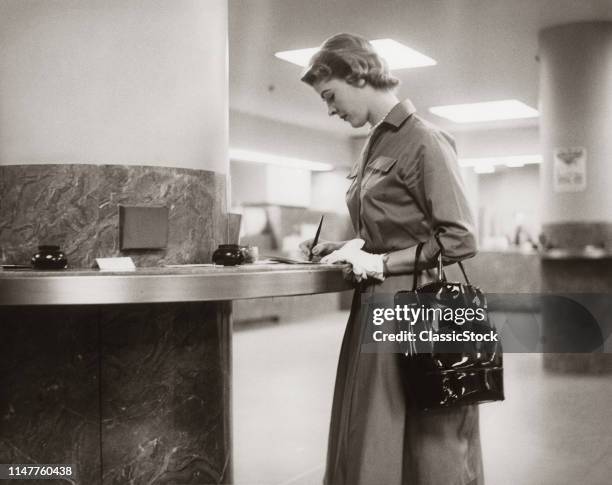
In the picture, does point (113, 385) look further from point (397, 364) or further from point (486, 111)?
point (486, 111)

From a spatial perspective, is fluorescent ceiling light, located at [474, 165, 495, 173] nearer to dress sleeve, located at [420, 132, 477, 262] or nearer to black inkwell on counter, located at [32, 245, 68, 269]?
dress sleeve, located at [420, 132, 477, 262]

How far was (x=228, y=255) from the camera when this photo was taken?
2.04m

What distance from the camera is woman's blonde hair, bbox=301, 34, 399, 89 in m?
2.05

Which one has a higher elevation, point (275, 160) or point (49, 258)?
point (275, 160)

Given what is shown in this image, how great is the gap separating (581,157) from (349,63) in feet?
15.9

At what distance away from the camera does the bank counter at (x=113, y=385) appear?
1898mm

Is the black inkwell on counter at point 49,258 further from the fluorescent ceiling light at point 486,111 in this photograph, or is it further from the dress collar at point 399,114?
the fluorescent ceiling light at point 486,111

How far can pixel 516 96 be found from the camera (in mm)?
9641

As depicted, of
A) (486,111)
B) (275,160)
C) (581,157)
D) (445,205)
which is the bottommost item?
(445,205)

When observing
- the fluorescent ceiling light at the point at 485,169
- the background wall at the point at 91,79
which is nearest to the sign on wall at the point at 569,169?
the background wall at the point at 91,79

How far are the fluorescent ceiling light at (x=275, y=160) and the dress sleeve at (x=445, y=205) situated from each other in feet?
29.2

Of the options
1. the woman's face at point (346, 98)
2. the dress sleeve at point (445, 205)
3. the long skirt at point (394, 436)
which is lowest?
the long skirt at point (394, 436)

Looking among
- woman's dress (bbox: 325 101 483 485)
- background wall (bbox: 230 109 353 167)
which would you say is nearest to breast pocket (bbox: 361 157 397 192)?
woman's dress (bbox: 325 101 483 485)

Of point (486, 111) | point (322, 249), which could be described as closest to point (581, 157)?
point (486, 111)
